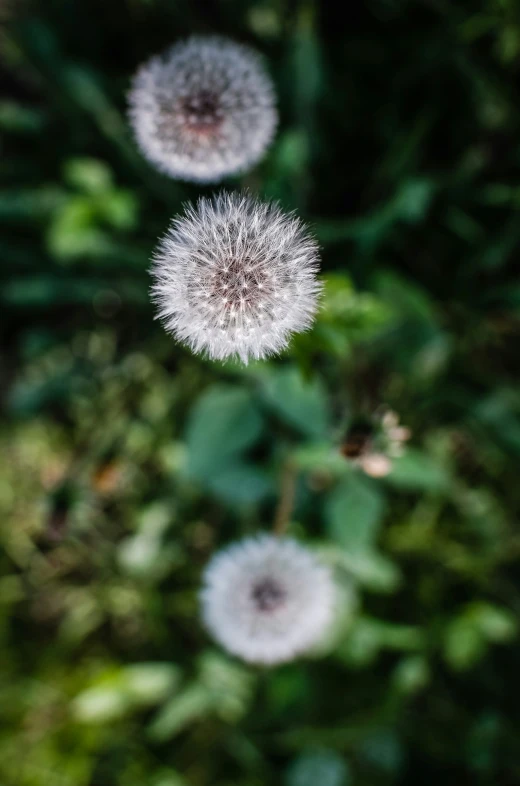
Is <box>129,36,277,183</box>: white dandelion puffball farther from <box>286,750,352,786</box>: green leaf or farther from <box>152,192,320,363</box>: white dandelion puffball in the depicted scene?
<box>286,750,352,786</box>: green leaf

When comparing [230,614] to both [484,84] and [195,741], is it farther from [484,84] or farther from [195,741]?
[484,84]

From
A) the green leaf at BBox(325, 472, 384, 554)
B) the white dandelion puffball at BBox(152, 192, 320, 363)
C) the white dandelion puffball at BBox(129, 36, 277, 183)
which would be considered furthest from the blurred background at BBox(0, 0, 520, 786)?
the white dandelion puffball at BBox(152, 192, 320, 363)

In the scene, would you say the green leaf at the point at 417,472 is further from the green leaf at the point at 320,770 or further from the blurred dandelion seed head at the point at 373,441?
the green leaf at the point at 320,770

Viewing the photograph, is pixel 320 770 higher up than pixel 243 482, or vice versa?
pixel 243 482

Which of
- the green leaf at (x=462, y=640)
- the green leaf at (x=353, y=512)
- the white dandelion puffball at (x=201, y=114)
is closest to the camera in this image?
the white dandelion puffball at (x=201, y=114)

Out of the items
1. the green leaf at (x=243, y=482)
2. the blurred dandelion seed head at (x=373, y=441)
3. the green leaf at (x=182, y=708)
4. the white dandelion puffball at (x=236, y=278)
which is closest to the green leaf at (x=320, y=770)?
the green leaf at (x=182, y=708)

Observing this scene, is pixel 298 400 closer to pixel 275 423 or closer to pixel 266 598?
pixel 275 423

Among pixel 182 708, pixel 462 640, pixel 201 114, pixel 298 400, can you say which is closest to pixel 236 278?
pixel 201 114
